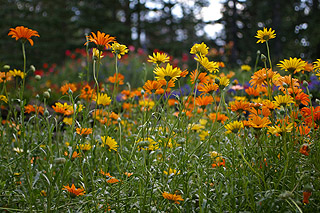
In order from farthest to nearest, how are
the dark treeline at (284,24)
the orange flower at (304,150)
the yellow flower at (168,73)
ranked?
the dark treeline at (284,24) → the yellow flower at (168,73) → the orange flower at (304,150)

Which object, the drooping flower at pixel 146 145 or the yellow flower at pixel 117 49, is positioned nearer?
the drooping flower at pixel 146 145

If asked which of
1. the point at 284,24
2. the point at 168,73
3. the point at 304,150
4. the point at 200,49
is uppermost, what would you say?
the point at 284,24

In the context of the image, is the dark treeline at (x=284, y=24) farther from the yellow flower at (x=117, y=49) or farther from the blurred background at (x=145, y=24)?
the yellow flower at (x=117, y=49)

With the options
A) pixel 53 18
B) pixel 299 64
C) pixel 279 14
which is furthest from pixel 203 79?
pixel 53 18

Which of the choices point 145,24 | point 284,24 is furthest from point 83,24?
point 284,24

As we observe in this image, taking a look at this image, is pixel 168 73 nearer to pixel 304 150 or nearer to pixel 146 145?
pixel 146 145

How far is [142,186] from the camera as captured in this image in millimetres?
1357

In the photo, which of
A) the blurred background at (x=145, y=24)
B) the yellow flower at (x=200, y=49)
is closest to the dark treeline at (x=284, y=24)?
the blurred background at (x=145, y=24)

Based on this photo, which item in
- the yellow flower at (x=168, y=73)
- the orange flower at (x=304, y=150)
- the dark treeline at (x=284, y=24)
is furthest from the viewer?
the dark treeline at (x=284, y=24)

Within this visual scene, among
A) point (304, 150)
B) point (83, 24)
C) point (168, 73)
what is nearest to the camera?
point (304, 150)

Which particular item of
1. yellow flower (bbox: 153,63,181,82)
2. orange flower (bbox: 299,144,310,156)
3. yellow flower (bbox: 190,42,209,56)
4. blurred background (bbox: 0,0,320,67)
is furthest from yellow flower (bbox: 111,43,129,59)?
blurred background (bbox: 0,0,320,67)

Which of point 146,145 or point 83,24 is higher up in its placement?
point 83,24

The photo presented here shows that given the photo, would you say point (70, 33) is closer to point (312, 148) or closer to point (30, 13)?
point (30, 13)

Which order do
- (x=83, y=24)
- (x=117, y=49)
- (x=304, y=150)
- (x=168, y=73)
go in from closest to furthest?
(x=304, y=150) → (x=168, y=73) → (x=117, y=49) → (x=83, y=24)
